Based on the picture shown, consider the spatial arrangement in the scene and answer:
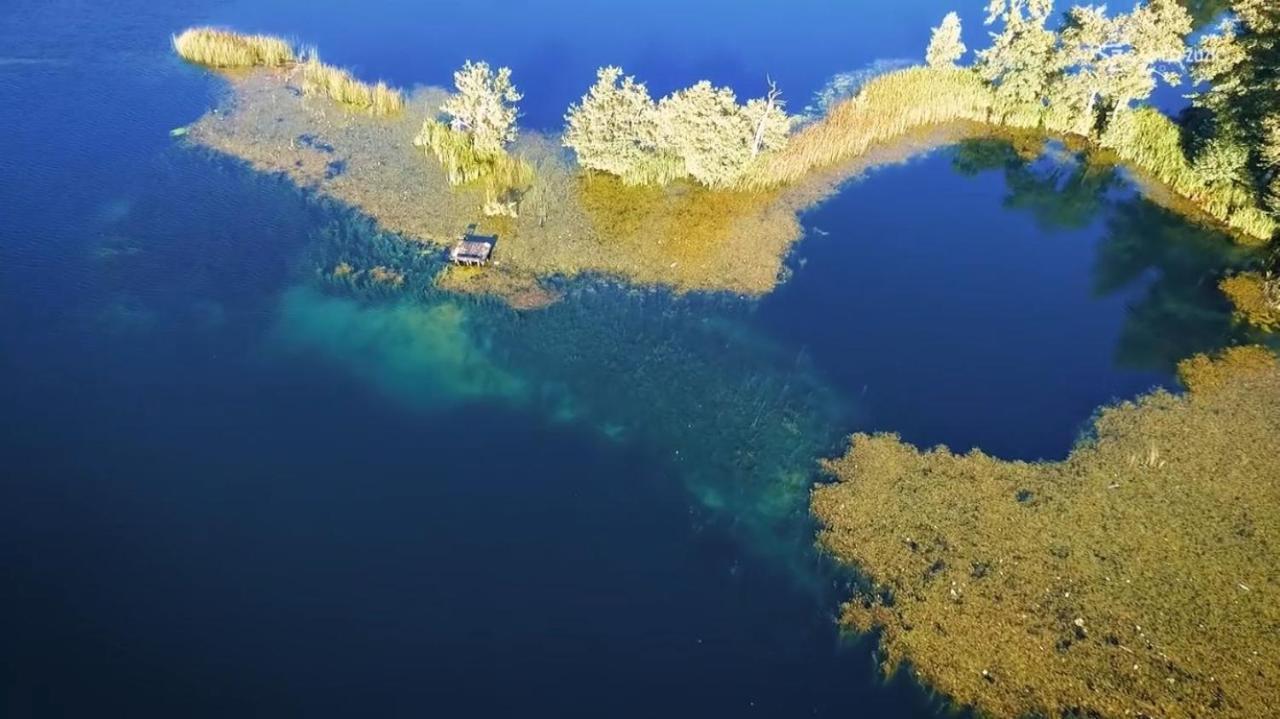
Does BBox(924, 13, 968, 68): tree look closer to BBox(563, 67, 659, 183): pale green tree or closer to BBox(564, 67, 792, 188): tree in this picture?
BBox(564, 67, 792, 188): tree

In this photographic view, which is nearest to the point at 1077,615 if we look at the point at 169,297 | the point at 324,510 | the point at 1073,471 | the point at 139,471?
the point at 1073,471

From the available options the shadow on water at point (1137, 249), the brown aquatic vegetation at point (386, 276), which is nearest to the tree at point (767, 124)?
the shadow on water at point (1137, 249)

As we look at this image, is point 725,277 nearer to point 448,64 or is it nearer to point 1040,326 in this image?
point 1040,326

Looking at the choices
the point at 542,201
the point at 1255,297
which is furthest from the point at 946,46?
the point at 542,201

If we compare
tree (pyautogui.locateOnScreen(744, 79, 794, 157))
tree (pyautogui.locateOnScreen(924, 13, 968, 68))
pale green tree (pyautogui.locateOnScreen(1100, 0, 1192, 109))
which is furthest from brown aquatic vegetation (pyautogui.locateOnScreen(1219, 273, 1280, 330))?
tree (pyautogui.locateOnScreen(744, 79, 794, 157))

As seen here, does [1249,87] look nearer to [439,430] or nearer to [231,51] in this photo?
[439,430]

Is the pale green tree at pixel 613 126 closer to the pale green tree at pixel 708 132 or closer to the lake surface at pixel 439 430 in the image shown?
the pale green tree at pixel 708 132
